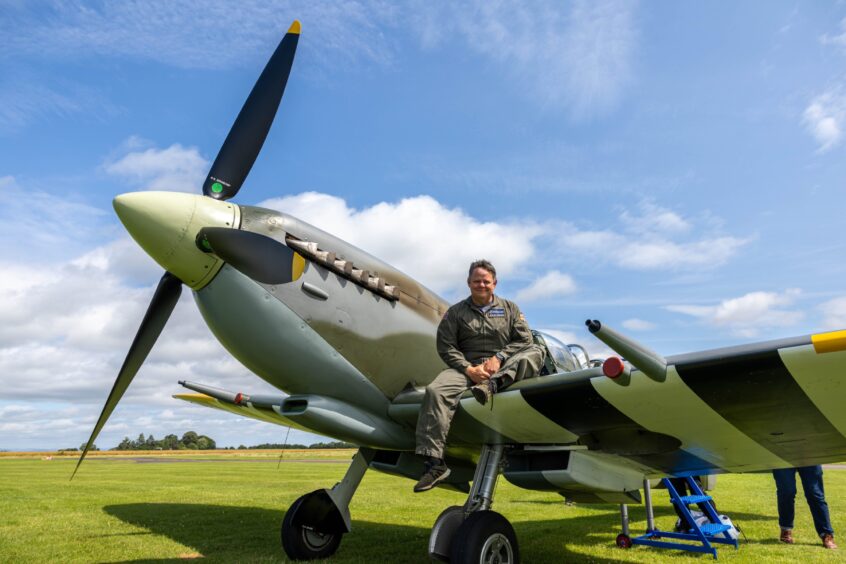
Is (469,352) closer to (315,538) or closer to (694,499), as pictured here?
(315,538)

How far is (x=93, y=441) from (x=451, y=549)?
3.85 m

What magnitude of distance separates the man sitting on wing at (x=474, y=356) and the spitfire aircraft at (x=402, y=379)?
17 centimetres

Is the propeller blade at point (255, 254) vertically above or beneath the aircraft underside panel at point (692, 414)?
above

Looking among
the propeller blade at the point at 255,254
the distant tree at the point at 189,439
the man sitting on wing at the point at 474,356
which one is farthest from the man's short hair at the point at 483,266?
the distant tree at the point at 189,439

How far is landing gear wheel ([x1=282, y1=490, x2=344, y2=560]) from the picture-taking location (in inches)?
230

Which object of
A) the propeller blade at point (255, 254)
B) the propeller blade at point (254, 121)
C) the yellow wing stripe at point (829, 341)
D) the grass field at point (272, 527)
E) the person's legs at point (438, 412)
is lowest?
the grass field at point (272, 527)

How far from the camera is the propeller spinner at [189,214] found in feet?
14.3

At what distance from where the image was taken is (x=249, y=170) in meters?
5.35

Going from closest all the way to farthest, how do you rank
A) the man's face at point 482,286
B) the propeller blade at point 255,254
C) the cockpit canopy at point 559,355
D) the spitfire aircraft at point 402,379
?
the spitfire aircraft at point 402,379, the propeller blade at point 255,254, the man's face at point 482,286, the cockpit canopy at point 559,355

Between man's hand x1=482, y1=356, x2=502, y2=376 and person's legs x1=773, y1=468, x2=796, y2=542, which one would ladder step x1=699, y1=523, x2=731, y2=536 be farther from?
man's hand x1=482, y1=356, x2=502, y2=376

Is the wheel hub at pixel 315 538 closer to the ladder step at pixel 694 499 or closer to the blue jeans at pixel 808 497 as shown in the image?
the ladder step at pixel 694 499

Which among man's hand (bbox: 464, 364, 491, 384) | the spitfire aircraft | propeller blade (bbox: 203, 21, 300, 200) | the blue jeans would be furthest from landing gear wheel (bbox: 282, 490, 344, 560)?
the blue jeans

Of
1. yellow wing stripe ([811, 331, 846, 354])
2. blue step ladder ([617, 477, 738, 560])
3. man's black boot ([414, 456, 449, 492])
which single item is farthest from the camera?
blue step ladder ([617, 477, 738, 560])

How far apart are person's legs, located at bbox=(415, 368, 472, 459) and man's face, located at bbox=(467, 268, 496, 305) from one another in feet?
2.35
